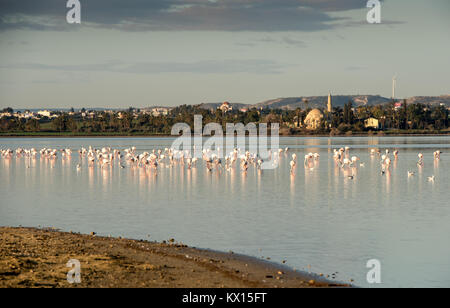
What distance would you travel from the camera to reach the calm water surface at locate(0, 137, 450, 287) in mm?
18625

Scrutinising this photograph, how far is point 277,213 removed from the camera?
2739 cm

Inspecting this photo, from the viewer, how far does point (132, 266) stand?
15750mm

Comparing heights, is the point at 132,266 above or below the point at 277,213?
above

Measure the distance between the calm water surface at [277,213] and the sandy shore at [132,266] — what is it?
136 cm

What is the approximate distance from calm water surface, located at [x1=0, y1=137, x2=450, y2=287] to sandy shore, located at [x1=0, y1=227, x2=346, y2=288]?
1.36 metres

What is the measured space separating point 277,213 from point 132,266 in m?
12.6

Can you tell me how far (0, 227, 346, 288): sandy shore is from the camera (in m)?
14.1

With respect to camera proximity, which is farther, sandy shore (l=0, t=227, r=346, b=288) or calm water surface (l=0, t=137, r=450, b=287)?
calm water surface (l=0, t=137, r=450, b=287)

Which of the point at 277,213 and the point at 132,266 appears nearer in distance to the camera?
the point at 132,266

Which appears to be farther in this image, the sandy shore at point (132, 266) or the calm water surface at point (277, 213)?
the calm water surface at point (277, 213)

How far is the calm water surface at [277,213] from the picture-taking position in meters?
18.6

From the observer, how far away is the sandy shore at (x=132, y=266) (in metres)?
14.1
